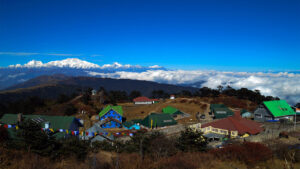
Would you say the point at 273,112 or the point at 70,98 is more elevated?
the point at 70,98

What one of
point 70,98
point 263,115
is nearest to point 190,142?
point 263,115

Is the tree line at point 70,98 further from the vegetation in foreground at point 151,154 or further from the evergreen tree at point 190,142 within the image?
the evergreen tree at point 190,142

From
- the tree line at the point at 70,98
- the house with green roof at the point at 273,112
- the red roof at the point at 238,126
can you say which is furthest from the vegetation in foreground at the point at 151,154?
the tree line at the point at 70,98

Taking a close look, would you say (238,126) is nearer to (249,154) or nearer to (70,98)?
(249,154)

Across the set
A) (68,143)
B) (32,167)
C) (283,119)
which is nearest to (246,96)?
(283,119)

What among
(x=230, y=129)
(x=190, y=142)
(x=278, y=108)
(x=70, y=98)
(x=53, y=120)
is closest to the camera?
(x=190, y=142)

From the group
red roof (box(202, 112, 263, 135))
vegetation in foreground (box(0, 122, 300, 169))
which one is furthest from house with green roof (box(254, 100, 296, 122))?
vegetation in foreground (box(0, 122, 300, 169))

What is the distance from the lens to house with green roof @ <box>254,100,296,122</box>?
124ft

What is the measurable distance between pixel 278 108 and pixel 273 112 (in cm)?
208

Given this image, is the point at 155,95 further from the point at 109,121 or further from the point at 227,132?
the point at 227,132

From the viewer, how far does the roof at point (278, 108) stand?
125 ft

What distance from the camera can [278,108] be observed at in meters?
38.9

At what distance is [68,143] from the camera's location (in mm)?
13852

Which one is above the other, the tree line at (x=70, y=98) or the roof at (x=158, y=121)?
the tree line at (x=70, y=98)
